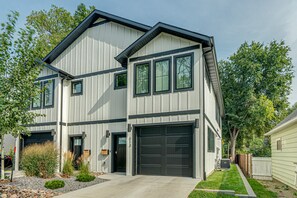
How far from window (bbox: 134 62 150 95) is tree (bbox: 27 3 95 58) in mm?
17295

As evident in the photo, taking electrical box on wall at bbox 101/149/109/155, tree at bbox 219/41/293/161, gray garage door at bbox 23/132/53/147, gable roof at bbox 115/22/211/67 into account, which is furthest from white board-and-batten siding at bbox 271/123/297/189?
tree at bbox 219/41/293/161

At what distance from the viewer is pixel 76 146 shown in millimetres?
13719

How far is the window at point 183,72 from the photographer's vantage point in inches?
396

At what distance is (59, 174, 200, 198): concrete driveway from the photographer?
7199mm

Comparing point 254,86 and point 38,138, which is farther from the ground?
point 254,86

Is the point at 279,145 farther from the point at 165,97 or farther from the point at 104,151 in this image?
the point at 104,151

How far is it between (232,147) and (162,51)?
20226mm

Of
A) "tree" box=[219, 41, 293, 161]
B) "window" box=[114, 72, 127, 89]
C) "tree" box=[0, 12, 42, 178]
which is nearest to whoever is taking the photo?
"tree" box=[0, 12, 42, 178]

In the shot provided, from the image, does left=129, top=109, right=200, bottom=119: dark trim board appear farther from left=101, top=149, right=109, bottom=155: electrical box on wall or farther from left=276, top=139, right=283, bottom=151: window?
left=276, top=139, right=283, bottom=151: window

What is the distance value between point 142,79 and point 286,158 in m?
7.42

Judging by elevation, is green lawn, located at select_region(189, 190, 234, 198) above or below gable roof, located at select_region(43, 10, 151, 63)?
below

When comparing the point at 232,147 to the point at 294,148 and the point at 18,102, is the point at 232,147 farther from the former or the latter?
the point at 18,102

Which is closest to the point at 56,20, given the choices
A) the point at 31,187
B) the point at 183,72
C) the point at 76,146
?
the point at 76,146

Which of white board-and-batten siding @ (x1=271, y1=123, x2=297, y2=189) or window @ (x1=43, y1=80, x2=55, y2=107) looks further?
window @ (x1=43, y1=80, x2=55, y2=107)
